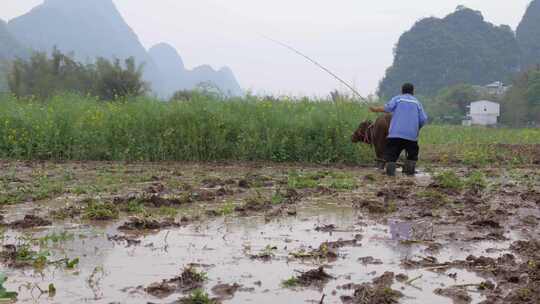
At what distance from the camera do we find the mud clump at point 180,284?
130 inches

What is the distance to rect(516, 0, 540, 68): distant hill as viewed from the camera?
7700cm

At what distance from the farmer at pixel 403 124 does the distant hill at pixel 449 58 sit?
62293 millimetres

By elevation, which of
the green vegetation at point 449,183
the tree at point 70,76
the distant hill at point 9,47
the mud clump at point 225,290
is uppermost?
the distant hill at point 9,47

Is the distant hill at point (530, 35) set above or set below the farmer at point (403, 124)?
above

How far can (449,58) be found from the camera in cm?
7269

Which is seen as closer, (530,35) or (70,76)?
(70,76)

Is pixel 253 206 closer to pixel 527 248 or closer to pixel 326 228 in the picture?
pixel 326 228

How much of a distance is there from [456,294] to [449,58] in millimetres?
73499

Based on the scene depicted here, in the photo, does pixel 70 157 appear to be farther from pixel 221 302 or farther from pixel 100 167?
pixel 221 302

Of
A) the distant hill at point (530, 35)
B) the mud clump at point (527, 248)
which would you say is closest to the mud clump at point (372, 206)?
the mud clump at point (527, 248)

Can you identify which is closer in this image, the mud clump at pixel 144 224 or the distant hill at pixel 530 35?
the mud clump at pixel 144 224

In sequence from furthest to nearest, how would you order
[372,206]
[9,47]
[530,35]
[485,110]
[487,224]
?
[530,35]
[9,47]
[485,110]
[372,206]
[487,224]

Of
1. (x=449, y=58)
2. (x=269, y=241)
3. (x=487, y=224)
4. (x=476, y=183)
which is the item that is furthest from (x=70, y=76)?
(x=449, y=58)

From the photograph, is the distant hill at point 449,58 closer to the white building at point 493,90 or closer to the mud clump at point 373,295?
the white building at point 493,90
